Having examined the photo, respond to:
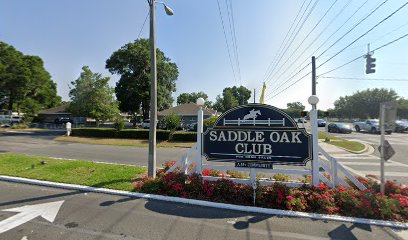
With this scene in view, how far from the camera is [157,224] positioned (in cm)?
414

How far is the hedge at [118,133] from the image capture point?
70.7 ft

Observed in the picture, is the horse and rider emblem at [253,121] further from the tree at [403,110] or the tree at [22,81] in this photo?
the tree at [403,110]

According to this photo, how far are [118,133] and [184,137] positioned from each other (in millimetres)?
7847

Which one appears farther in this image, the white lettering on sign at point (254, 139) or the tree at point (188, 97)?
the tree at point (188, 97)

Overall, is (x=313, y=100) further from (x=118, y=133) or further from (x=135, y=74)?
(x=135, y=74)

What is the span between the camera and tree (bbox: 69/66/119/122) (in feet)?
98.6

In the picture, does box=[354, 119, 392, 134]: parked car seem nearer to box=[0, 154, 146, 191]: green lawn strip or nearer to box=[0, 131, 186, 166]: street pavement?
box=[0, 131, 186, 166]: street pavement

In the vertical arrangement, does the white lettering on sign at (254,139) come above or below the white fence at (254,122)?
below

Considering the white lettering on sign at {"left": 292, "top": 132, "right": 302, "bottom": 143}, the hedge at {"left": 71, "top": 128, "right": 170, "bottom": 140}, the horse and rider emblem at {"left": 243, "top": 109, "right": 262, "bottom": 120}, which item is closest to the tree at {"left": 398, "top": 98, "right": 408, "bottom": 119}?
the hedge at {"left": 71, "top": 128, "right": 170, "bottom": 140}

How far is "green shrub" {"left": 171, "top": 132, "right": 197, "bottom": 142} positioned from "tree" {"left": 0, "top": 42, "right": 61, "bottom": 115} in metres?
39.7

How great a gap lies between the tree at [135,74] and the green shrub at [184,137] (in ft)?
68.5

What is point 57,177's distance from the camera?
6.90 metres

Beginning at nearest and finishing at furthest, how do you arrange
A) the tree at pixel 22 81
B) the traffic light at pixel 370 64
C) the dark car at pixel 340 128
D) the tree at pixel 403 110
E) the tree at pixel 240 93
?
1. the traffic light at pixel 370 64
2. the dark car at pixel 340 128
3. the tree at pixel 22 81
4. the tree at pixel 403 110
5. the tree at pixel 240 93

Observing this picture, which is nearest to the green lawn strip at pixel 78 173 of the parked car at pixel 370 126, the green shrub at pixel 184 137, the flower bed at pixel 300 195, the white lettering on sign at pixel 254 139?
the flower bed at pixel 300 195
